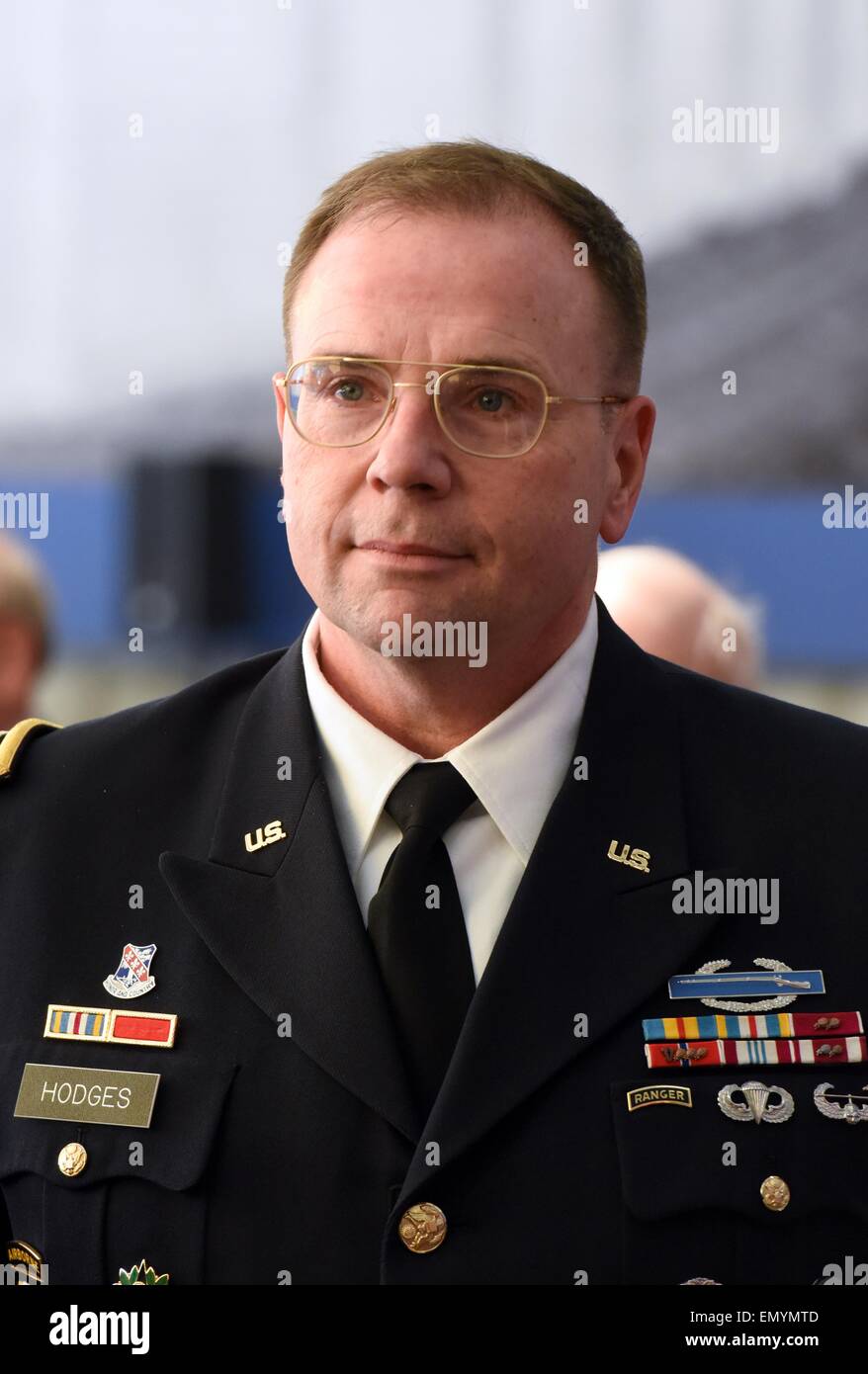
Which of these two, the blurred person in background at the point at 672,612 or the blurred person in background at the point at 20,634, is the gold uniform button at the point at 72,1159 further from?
the blurred person in background at the point at 20,634

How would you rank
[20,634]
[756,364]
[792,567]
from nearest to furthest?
[20,634], [792,567], [756,364]

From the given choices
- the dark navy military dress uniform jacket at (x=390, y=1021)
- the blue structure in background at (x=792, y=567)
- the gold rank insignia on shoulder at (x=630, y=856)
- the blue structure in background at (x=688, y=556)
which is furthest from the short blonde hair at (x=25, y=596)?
the blue structure in background at (x=792, y=567)

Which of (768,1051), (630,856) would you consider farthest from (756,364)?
(768,1051)

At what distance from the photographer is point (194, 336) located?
9.70m

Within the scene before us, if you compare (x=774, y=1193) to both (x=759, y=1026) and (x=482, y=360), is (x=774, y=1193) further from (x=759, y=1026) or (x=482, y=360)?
(x=482, y=360)

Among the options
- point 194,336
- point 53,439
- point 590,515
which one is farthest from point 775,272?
point 590,515

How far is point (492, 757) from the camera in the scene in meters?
1.74

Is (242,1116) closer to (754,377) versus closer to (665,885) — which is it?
(665,885)

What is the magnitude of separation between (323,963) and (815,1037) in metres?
0.49

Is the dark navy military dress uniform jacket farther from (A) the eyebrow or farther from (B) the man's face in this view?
(A) the eyebrow

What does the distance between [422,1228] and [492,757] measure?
464mm

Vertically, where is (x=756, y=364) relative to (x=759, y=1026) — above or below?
above

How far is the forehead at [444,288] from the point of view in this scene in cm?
166

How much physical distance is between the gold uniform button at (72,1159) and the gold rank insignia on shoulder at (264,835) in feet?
1.11
